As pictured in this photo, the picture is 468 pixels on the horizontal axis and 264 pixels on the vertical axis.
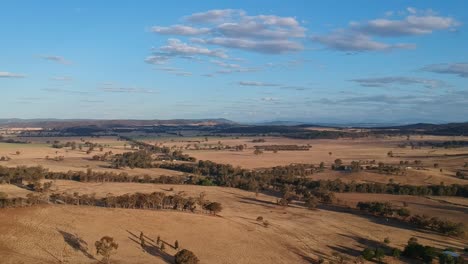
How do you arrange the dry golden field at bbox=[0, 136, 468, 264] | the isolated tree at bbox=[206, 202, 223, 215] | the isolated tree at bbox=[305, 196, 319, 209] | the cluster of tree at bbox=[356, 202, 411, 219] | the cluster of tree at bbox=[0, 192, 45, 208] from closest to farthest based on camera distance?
1. the dry golden field at bbox=[0, 136, 468, 264]
2. the cluster of tree at bbox=[0, 192, 45, 208]
3. the isolated tree at bbox=[206, 202, 223, 215]
4. the cluster of tree at bbox=[356, 202, 411, 219]
5. the isolated tree at bbox=[305, 196, 319, 209]

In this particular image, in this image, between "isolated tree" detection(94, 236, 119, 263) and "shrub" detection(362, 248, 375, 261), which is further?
"shrub" detection(362, 248, 375, 261)

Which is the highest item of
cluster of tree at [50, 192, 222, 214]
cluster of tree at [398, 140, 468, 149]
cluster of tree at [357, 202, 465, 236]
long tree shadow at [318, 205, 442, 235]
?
cluster of tree at [398, 140, 468, 149]

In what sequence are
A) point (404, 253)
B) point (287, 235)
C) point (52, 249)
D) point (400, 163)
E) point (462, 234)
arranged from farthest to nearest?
point (400, 163) < point (462, 234) < point (287, 235) < point (404, 253) < point (52, 249)

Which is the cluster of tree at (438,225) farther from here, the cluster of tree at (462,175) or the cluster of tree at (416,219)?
the cluster of tree at (462,175)

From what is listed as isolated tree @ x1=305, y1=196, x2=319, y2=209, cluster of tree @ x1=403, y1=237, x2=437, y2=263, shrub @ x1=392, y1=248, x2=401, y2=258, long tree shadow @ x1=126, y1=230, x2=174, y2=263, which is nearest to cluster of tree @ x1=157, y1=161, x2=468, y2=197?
isolated tree @ x1=305, y1=196, x2=319, y2=209

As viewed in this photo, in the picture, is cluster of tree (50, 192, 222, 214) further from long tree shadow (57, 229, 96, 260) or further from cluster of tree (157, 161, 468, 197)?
cluster of tree (157, 161, 468, 197)

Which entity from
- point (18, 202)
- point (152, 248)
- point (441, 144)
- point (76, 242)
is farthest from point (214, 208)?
point (441, 144)

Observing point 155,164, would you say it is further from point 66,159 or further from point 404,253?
point 404,253

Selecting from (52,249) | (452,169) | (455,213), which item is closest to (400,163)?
(452,169)
